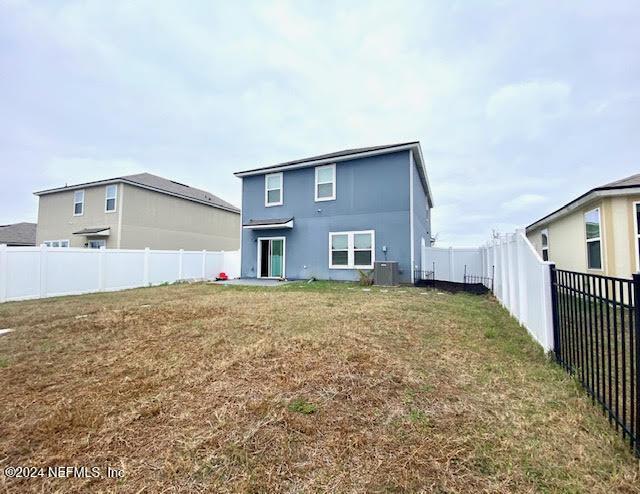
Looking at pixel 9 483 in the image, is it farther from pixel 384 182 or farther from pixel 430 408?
pixel 384 182

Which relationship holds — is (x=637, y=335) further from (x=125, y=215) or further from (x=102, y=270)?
(x=125, y=215)

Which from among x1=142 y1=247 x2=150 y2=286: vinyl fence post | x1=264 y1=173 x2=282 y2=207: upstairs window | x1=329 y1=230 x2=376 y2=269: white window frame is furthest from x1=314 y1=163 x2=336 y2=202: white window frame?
x1=142 y1=247 x2=150 y2=286: vinyl fence post

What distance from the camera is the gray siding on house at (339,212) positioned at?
40.5 ft

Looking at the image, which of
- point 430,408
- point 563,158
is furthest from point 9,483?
point 563,158

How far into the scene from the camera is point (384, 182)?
1272 centimetres

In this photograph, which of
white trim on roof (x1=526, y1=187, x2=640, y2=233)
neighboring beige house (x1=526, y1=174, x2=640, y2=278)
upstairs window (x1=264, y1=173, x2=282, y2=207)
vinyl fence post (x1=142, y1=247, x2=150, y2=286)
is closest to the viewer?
white trim on roof (x1=526, y1=187, x2=640, y2=233)

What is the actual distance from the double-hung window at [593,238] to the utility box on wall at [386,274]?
604cm

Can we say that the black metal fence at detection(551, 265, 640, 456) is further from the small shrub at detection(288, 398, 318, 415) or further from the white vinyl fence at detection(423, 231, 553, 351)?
the small shrub at detection(288, 398, 318, 415)

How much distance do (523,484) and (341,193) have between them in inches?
489

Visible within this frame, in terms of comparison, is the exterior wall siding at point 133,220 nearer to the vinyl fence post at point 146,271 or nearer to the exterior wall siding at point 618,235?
the vinyl fence post at point 146,271

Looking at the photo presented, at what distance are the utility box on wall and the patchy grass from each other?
6710 mm

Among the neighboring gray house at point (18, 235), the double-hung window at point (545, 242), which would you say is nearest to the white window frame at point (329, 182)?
the double-hung window at point (545, 242)

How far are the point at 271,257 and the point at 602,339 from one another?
13.7 meters

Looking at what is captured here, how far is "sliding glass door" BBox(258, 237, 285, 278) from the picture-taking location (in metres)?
14.9
